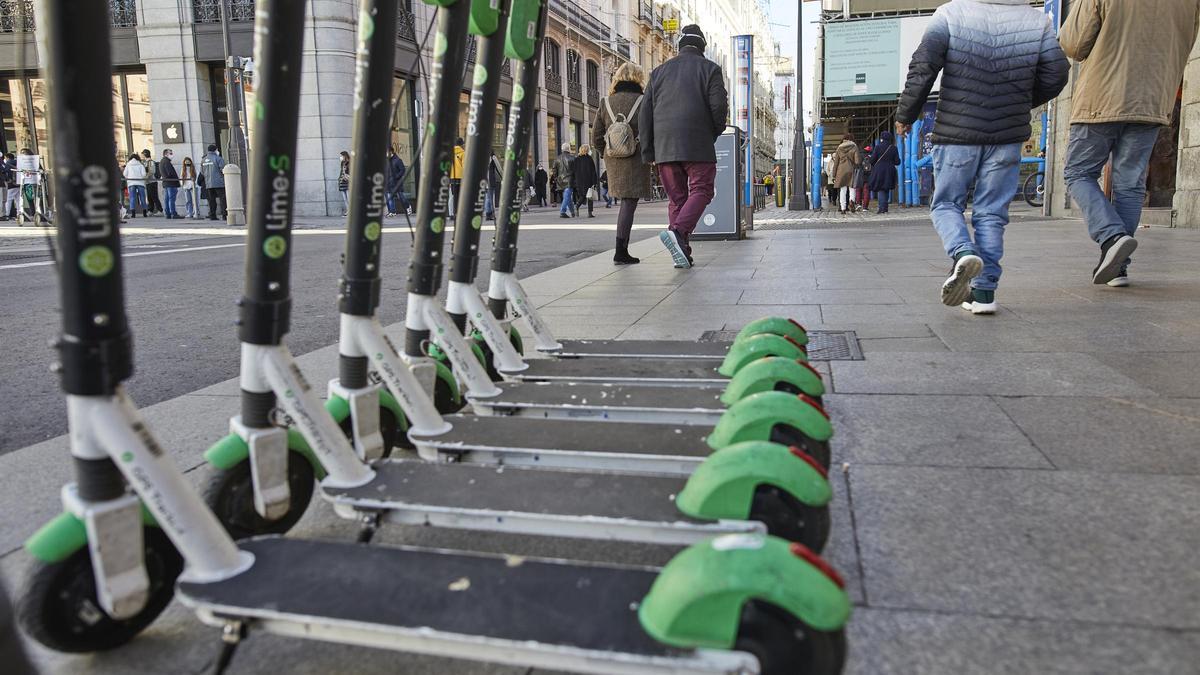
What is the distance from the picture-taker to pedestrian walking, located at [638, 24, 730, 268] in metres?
7.32

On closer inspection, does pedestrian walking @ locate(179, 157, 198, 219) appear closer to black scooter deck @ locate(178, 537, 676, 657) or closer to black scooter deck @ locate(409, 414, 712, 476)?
black scooter deck @ locate(409, 414, 712, 476)

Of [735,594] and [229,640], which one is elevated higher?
[735,594]

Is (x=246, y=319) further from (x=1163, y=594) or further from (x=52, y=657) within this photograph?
(x=1163, y=594)

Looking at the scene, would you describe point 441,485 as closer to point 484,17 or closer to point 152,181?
point 484,17

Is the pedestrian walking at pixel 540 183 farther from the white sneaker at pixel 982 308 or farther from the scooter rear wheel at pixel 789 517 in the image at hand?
the scooter rear wheel at pixel 789 517

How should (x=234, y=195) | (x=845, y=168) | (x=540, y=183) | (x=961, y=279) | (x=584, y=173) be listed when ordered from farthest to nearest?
(x=540, y=183), (x=584, y=173), (x=845, y=168), (x=234, y=195), (x=961, y=279)

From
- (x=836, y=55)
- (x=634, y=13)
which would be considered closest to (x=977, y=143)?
(x=836, y=55)

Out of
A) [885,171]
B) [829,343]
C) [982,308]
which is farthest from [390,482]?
[885,171]

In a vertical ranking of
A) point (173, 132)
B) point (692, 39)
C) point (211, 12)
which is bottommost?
point (692, 39)

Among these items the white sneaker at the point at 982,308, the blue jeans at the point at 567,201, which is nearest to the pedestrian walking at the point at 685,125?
the white sneaker at the point at 982,308

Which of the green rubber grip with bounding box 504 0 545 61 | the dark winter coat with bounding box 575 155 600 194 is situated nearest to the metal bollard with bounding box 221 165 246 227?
the dark winter coat with bounding box 575 155 600 194

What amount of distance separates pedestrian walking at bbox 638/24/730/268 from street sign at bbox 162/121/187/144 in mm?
20506

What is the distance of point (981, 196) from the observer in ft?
15.8

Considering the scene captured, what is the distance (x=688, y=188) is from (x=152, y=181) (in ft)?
68.0
